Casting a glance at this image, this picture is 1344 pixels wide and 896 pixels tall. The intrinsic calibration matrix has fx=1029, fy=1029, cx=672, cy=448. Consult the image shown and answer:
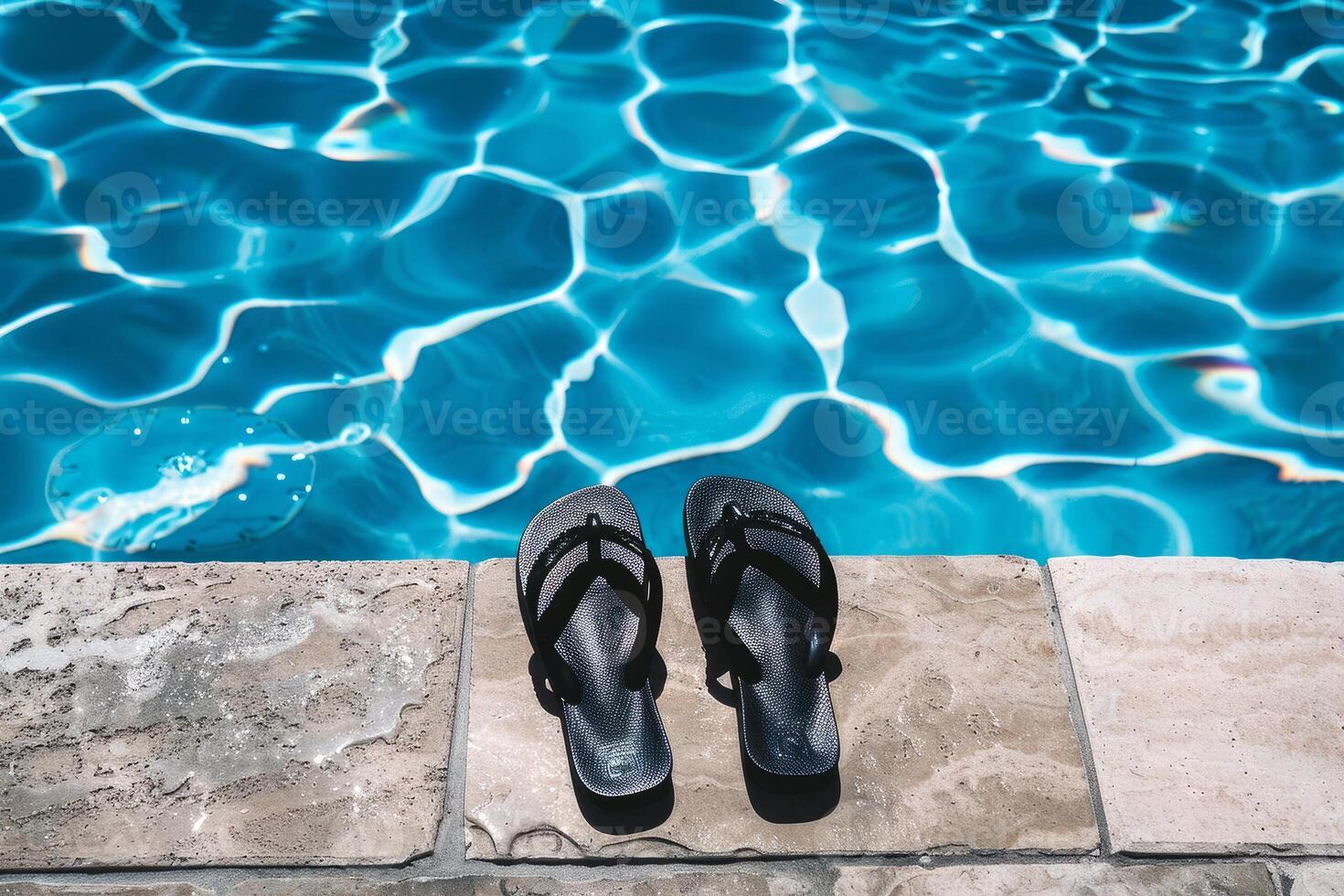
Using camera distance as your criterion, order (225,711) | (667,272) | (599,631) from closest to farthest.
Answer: (225,711)
(599,631)
(667,272)

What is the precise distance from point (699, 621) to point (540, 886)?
0.60 metres

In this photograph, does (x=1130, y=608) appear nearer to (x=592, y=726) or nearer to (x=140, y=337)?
(x=592, y=726)

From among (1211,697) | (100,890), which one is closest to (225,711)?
(100,890)

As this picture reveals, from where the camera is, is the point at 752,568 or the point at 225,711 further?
the point at 752,568

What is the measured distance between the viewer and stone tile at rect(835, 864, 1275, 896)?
1.79 m

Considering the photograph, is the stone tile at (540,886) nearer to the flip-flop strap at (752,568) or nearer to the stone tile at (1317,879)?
the flip-flop strap at (752,568)

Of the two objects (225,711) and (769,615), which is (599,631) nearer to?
(769,615)

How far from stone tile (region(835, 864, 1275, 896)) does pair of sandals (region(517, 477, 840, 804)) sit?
20cm

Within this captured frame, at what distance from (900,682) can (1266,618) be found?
804 mm

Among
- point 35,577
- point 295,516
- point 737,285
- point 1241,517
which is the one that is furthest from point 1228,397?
point 35,577

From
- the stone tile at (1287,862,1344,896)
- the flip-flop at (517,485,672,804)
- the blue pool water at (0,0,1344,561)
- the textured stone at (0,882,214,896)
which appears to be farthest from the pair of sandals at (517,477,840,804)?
the stone tile at (1287,862,1344,896)

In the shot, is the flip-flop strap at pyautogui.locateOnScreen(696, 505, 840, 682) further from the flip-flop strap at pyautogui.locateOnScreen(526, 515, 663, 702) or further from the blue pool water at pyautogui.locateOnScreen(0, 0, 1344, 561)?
the blue pool water at pyautogui.locateOnScreen(0, 0, 1344, 561)

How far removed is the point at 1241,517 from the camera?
2748 millimetres

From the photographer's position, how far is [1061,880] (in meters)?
1.81
